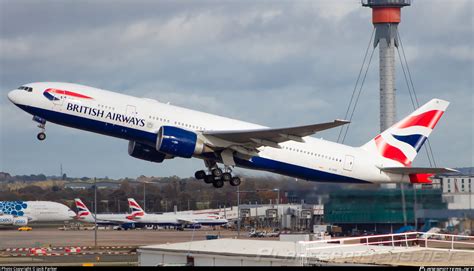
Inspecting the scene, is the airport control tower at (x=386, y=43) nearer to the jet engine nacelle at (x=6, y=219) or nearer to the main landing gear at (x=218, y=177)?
the jet engine nacelle at (x=6, y=219)

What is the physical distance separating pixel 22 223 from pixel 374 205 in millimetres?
64081

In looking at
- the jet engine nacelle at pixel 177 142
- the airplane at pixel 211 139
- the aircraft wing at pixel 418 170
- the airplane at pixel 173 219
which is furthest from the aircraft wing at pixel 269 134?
the airplane at pixel 173 219

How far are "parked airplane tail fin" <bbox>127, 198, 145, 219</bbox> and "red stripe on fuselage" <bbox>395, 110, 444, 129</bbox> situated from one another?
44080mm

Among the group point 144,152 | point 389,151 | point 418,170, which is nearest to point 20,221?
point 144,152

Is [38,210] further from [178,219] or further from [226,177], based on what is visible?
[226,177]

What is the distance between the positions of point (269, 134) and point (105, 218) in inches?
2240

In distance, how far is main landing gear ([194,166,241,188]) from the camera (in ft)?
171

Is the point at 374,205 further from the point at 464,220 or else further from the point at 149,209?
the point at 149,209

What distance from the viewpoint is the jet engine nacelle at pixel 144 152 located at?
52.7 m

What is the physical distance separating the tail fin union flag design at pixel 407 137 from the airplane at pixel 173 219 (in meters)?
41.8

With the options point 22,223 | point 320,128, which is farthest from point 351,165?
point 22,223

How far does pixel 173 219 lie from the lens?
99938 millimetres

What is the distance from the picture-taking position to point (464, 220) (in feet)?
118

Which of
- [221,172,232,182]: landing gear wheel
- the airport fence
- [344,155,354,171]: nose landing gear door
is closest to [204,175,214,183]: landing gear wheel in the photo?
[221,172,232,182]: landing gear wheel
